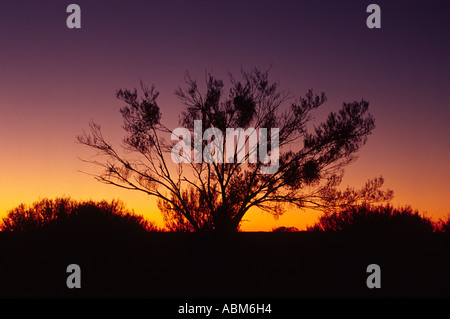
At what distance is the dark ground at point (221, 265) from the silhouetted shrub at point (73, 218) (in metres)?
0.67

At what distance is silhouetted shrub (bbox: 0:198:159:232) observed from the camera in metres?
16.9

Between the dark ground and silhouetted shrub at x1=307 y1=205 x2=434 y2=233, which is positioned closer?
the dark ground

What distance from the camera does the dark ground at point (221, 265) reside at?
1364cm

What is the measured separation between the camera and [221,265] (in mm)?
15367

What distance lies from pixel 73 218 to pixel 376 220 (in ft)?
32.7

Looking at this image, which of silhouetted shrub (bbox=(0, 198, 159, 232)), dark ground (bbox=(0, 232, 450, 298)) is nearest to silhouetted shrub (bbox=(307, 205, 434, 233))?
dark ground (bbox=(0, 232, 450, 298))

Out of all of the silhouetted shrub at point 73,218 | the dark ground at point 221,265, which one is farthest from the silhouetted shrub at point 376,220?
the silhouetted shrub at point 73,218

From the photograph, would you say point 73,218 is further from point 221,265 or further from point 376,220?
point 376,220

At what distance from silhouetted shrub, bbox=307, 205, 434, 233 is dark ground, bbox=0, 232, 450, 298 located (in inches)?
17.7

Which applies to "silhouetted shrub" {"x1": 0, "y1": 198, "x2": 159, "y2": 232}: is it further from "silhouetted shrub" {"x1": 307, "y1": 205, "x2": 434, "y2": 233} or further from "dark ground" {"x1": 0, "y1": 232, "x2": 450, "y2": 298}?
"silhouetted shrub" {"x1": 307, "y1": 205, "x2": 434, "y2": 233}

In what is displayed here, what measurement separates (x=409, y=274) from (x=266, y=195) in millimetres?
5405

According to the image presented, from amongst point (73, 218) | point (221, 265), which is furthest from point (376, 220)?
point (73, 218)

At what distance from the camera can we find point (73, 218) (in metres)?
17.1

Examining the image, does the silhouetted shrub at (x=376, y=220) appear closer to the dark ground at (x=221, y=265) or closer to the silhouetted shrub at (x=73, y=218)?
the dark ground at (x=221, y=265)
